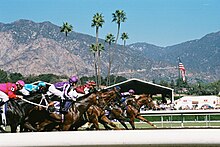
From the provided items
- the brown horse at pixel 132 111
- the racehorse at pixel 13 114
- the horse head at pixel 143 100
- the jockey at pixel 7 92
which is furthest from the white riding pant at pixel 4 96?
the horse head at pixel 143 100

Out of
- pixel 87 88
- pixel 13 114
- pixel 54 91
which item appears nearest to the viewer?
pixel 13 114

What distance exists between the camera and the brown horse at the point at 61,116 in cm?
1151

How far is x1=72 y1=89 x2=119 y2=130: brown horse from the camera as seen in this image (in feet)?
40.7

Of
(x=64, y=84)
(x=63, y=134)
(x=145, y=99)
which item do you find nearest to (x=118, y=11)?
(x=145, y=99)

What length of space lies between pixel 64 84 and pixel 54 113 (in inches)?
32.6

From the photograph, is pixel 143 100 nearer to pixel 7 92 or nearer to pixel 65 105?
pixel 65 105

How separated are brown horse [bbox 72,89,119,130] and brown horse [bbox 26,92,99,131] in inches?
11.4

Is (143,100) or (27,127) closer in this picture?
(27,127)

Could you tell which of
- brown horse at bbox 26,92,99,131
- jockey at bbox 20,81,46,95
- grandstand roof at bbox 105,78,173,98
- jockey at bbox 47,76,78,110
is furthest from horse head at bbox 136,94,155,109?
grandstand roof at bbox 105,78,173,98

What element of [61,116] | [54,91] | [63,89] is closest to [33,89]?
[54,91]

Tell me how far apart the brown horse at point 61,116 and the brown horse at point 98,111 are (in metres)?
0.29

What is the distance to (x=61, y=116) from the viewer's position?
38.1 ft

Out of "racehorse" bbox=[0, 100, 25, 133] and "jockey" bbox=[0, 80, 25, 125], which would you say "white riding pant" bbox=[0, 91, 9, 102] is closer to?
"jockey" bbox=[0, 80, 25, 125]

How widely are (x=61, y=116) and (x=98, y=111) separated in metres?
1.84
